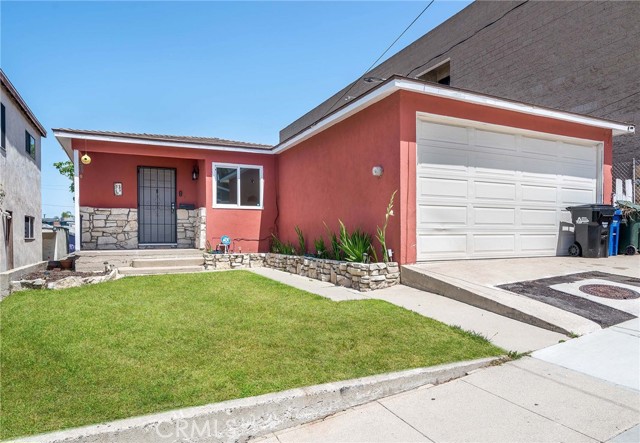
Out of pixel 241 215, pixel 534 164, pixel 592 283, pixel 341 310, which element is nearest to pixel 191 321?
pixel 341 310

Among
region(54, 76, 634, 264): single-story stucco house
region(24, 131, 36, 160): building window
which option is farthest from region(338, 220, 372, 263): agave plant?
region(24, 131, 36, 160): building window

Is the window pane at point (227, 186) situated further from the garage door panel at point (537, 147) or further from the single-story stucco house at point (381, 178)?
the garage door panel at point (537, 147)

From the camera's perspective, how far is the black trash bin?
8.02 meters

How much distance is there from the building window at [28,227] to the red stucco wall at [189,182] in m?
1.37

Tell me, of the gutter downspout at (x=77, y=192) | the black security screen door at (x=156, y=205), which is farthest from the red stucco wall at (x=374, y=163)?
the gutter downspout at (x=77, y=192)

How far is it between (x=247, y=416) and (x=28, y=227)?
426 inches

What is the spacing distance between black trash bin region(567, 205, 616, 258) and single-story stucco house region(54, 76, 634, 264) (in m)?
0.43

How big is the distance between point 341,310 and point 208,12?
25.5 ft

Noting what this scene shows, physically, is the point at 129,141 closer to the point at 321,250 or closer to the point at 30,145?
the point at 30,145

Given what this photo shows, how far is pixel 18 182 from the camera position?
30.5 ft

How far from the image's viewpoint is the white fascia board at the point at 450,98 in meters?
6.68

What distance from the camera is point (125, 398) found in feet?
8.70

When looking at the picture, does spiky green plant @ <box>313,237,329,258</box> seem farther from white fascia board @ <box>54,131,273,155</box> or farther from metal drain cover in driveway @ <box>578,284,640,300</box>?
metal drain cover in driveway @ <box>578,284,640,300</box>

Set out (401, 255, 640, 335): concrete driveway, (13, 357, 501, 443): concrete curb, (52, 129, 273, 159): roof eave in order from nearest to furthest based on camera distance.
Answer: (13, 357, 501, 443): concrete curb
(401, 255, 640, 335): concrete driveway
(52, 129, 273, 159): roof eave
